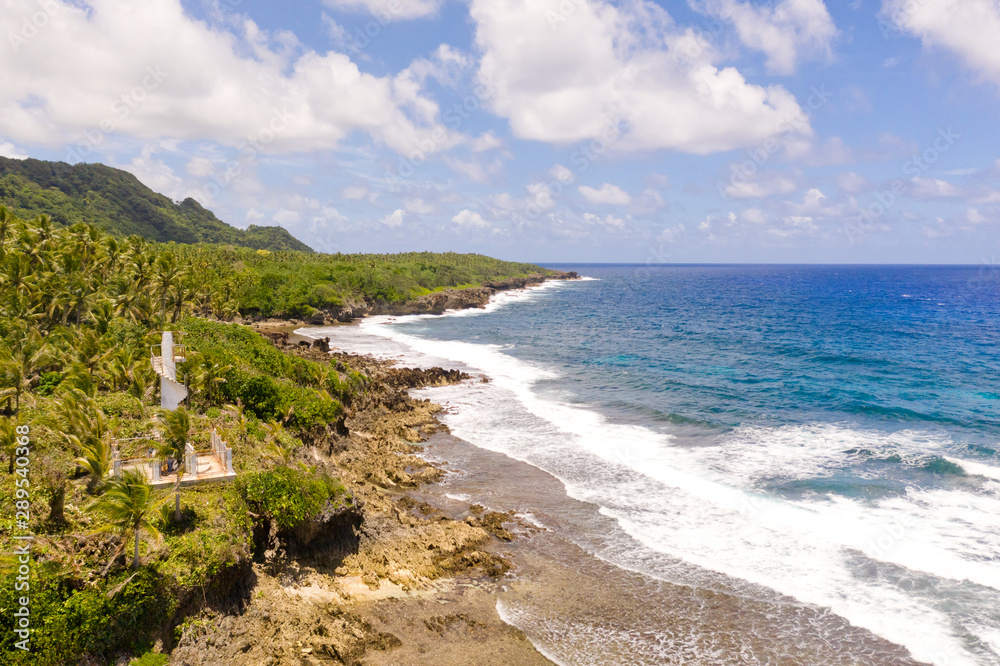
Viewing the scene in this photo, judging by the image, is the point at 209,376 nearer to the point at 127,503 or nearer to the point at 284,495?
the point at 284,495

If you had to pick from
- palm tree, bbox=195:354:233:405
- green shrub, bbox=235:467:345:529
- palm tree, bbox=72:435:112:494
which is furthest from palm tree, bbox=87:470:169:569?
palm tree, bbox=195:354:233:405

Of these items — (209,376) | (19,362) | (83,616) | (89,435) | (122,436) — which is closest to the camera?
(83,616)

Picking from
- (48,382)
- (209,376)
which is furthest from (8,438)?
(48,382)

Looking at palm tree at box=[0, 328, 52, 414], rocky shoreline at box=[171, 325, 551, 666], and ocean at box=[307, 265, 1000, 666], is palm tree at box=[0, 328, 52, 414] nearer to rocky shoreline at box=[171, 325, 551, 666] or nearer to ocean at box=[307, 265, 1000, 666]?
rocky shoreline at box=[171, 325, 551, 666]

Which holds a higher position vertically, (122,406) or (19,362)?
(19,362)

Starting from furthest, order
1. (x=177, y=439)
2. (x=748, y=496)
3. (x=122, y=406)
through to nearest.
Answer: (x=748, y=496), (x=122, y=406), (x=177, y=439)

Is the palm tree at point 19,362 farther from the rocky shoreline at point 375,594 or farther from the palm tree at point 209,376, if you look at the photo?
the rocky shoreline at point 375,594

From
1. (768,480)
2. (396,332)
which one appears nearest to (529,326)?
(396,332)
